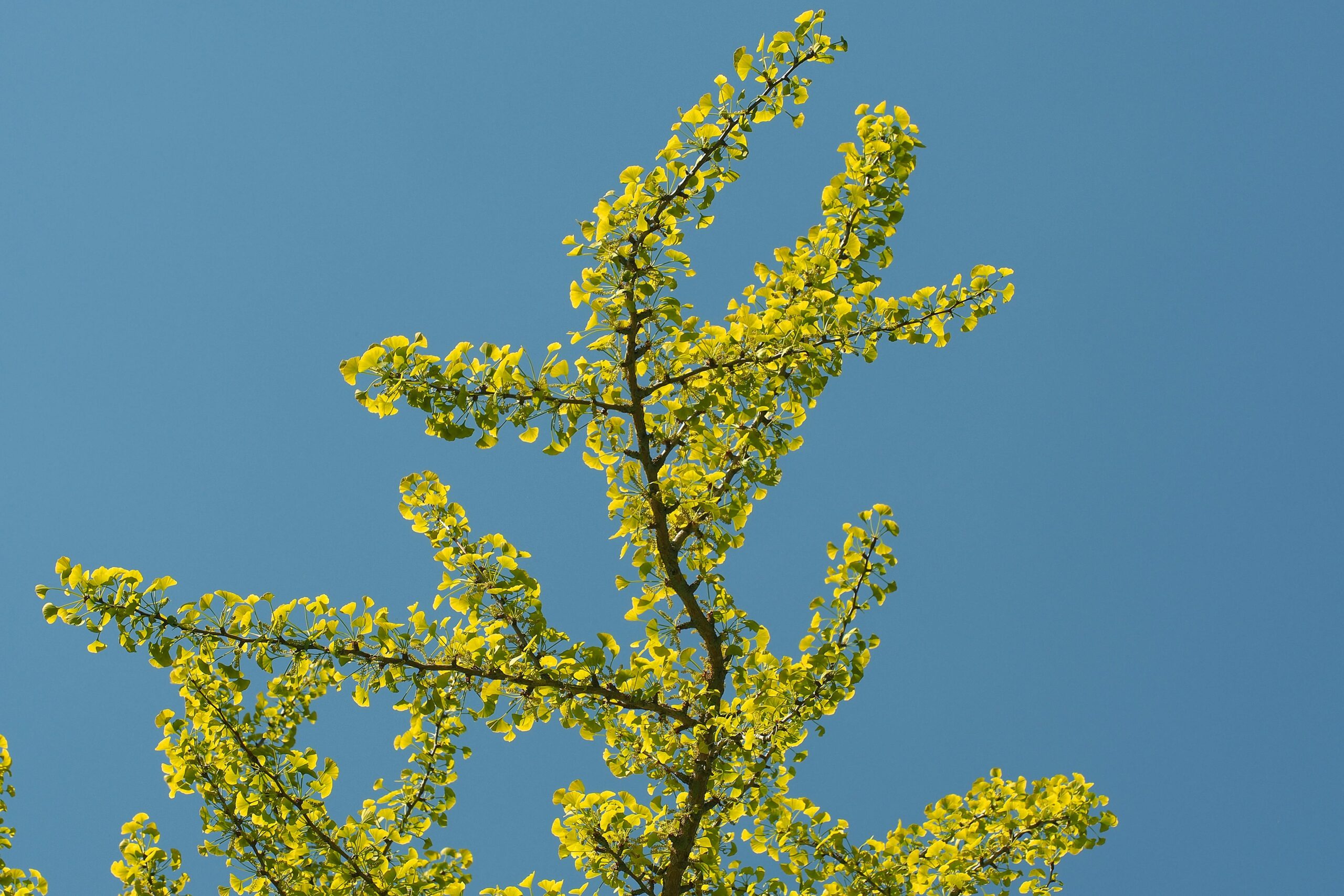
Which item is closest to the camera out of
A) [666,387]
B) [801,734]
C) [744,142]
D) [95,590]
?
[95,590]

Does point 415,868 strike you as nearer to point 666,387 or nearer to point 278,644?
point 278,644

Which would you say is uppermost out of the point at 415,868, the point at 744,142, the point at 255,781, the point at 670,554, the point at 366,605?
the point at 744,142

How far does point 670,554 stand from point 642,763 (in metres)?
1.25

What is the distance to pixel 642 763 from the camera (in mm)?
4992

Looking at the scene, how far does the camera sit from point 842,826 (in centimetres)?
546

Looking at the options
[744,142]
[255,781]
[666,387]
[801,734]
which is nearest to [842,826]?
[801,734]

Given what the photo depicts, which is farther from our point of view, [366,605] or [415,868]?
[415,868]

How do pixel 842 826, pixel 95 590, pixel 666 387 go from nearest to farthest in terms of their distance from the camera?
pixel 95 590
pixel 666 387
pixel 842 826

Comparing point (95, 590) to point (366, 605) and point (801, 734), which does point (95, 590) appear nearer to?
point (366, 605)

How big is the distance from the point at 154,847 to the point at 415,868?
5.22 ft

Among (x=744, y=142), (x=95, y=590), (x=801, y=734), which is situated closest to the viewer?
(x=95, y=590)

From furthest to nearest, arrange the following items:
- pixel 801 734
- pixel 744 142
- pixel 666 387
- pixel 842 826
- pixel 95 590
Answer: pixel 842 826 < pixel 801 734 < pixel 666 387 < pixel 744 142 < pixel 95 590

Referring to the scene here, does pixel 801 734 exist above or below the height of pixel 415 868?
above

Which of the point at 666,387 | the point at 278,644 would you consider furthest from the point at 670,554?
the point at 278,644
